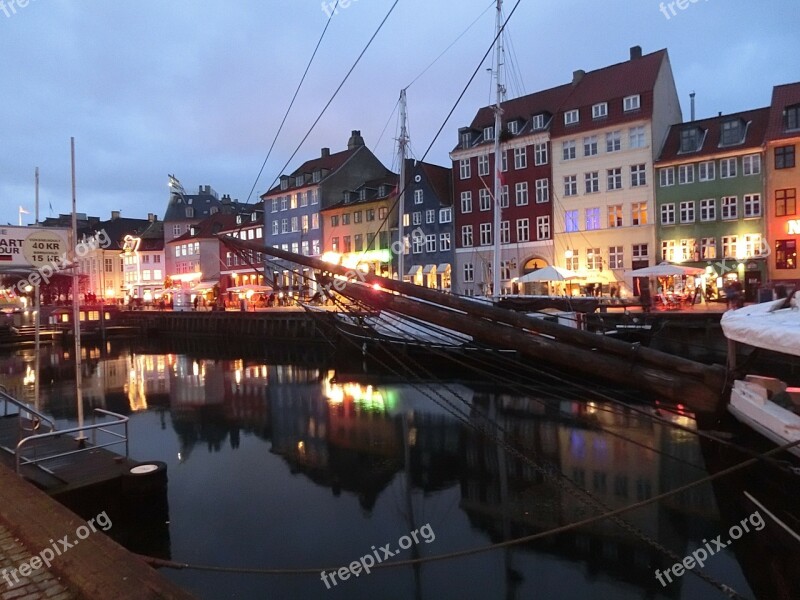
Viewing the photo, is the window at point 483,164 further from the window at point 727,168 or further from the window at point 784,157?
the window at point 784,157

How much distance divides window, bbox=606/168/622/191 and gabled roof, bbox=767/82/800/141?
381 inches

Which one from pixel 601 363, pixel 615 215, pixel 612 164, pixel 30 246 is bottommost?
pixel 601 363

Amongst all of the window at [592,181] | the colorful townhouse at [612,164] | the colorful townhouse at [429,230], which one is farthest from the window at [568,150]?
the colorful townhouse at [429,230]

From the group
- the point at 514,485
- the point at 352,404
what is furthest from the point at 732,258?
the point at 514,485

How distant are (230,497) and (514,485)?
6.25 m

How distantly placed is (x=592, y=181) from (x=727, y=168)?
916cm

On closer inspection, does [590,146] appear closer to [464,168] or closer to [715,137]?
[715,137]

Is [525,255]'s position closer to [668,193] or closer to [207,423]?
[668,193]

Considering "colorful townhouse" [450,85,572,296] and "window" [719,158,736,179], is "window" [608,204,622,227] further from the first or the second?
"window" [719,158,736,179]

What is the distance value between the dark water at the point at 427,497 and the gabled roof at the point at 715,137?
88.8ft

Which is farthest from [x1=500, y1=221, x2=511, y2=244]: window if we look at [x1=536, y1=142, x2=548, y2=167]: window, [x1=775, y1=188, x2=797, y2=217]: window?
[x1=775, y1=188, x2=797, y2=217]: window

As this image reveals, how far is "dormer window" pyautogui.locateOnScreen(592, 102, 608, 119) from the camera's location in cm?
4525

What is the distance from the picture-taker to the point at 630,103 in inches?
1730

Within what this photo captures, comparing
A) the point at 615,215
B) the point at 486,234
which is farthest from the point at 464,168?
the point at 615,215
